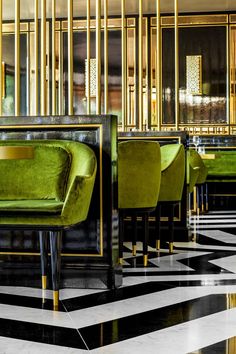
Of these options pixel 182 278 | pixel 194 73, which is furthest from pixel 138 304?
pixel 194 73

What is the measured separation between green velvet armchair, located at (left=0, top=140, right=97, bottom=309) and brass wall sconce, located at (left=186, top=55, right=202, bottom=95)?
333 inches

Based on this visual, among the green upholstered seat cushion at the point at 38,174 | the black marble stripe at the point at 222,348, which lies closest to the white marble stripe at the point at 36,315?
the black marble stripe at the point at 222,348

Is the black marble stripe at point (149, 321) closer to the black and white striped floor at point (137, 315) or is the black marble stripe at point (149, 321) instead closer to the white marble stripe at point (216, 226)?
the black and white striped floor at point (137, 315)

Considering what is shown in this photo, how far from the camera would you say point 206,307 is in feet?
9.70

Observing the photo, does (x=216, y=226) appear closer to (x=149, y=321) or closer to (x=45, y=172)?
(x=45, y=172)

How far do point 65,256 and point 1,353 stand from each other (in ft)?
4.45

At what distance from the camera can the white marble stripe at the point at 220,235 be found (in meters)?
5.64

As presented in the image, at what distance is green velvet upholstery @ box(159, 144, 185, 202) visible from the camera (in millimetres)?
4801

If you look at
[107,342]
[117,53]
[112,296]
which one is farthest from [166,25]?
[107,342]

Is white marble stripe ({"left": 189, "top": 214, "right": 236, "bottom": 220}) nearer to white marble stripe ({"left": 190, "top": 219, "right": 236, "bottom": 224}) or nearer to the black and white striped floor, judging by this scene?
white marble stripe ({"left": 190, "top": 219, "right": 236, "bottom": 224})

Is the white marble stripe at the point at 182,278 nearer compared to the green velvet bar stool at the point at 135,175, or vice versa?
the white marble stripe at the point at 182,278

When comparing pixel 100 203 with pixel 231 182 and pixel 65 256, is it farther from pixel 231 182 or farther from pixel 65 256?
pixel 231 182

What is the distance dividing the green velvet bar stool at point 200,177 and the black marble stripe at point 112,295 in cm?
338

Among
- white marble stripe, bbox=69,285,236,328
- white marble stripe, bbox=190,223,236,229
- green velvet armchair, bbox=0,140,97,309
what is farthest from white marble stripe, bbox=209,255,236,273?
white marble stripe, bbox=190,223,236,229
